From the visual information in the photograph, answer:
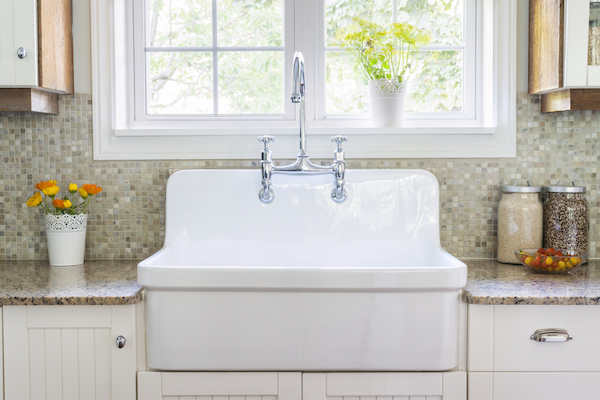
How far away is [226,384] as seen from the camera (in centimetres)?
128

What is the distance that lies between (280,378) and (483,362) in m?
0.50

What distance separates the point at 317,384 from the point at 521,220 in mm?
851

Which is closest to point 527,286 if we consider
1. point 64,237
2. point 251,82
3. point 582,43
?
point 582,43

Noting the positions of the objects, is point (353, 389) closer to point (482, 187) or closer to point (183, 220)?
point (183, 220)

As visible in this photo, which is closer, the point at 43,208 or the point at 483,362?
the point at 483,362

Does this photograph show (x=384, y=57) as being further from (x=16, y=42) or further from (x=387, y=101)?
(x=16, y=42)

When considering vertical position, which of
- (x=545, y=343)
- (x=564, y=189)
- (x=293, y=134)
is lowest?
(x=545, y=343)

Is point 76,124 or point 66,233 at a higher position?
point 76,124

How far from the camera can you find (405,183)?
1655mm

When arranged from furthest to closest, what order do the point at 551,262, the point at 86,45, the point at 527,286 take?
the point at 86,45 < the point at 551,262 < the point at 527,286

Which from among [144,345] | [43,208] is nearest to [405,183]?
[144,345]

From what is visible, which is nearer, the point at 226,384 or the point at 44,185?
the point at 226,384

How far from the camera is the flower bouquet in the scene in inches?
64.9

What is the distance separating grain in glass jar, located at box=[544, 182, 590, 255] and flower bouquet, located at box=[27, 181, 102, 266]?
4.79ft
